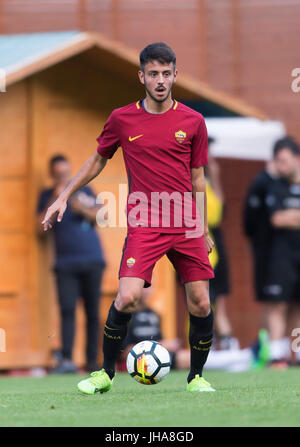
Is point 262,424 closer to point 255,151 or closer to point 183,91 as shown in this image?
point 183,91

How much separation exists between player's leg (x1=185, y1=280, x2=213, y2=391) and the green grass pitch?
22 cm

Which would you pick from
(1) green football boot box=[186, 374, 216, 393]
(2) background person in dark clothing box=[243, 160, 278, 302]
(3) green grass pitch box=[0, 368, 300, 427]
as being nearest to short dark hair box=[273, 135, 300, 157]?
(2) background person in dark clothing box=[243, 160, 278, 302]

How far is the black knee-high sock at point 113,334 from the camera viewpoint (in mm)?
7188

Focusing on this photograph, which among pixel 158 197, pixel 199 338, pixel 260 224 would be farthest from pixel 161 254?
pixel 260 224

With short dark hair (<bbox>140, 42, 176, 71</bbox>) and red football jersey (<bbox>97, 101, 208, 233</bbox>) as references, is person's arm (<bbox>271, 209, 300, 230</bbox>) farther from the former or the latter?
short dark hair (<bbox>140, 42, 176, 71</bbox>)

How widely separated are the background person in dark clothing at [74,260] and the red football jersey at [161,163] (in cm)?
481

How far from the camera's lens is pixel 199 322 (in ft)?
24.1

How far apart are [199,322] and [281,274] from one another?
514cm

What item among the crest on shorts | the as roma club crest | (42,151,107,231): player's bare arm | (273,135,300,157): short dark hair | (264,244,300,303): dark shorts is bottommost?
(264,244,300,303): dark shorts

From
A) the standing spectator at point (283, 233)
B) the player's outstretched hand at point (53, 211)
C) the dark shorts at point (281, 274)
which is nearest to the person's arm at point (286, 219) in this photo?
the standing spectator at point (283, 233)

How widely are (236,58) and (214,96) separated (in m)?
3.89

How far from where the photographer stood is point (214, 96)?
13.6 meters

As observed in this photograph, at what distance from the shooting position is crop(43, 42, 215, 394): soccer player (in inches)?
278
